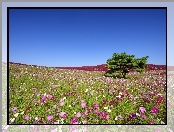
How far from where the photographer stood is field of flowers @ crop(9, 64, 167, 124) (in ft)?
13.7

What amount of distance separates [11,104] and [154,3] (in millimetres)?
1825

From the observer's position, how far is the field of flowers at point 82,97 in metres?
4.17

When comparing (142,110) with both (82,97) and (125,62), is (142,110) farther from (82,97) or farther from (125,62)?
(82,97)

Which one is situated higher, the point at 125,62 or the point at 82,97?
the point at 125,62

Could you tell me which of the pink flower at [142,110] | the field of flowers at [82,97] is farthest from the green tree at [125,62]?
the pink flower at [142,110]

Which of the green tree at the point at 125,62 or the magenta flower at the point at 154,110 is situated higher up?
the green tree at the point at 125,62

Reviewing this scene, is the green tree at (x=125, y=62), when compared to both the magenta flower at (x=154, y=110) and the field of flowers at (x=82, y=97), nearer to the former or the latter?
the field of flowers at (x=82, y=97)

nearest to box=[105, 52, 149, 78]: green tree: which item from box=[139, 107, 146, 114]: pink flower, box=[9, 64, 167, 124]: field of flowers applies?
box=[9, 64, 167, 124]: field of flowers

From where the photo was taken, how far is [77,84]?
14.2ft

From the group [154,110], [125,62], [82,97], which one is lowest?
[154,110]

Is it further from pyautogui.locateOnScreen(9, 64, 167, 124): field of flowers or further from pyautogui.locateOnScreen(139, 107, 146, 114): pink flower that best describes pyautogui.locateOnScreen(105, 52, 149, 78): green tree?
pyautogui.locateOnScreen(139, 107, 146, 114): pink flower

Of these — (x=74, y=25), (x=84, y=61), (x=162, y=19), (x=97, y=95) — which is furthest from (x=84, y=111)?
(x=162, y=19)

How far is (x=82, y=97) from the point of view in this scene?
14.0 ft

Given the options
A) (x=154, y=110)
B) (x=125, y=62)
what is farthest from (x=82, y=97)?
(x=154, y=110)
